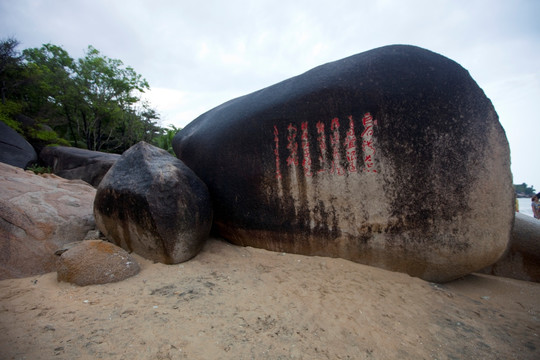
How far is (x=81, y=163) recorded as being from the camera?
30.8 ft

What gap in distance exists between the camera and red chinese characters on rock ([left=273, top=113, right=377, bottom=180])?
2791 mm

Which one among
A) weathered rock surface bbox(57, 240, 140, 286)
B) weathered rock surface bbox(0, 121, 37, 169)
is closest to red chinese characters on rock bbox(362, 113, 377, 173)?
weathered rock surface bbox(57, 240, 140, 286)

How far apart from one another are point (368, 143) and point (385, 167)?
30cm

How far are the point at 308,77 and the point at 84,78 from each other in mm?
15268

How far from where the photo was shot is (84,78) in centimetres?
1392

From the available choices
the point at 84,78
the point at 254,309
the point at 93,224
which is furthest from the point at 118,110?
the point at 254,309

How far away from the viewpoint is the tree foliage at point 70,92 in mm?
12594

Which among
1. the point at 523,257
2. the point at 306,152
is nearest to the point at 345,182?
the point at 306,152

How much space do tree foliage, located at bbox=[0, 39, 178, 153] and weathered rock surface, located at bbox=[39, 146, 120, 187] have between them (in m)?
4.25

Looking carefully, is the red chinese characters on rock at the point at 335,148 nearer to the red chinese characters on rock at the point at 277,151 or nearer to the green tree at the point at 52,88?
the red chinese characters on rock at the point at 277,151

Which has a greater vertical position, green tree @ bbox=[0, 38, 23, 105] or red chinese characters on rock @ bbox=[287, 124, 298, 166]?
green tree @ bbox=[0, 38, 23, 105]

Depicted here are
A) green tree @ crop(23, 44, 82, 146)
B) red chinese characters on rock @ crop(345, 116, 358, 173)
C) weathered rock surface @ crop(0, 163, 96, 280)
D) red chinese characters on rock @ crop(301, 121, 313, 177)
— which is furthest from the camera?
green tree @ crop(23, 44, 82, 146)

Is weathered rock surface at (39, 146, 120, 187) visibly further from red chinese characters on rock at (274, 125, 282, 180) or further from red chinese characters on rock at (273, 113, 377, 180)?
red chinese characters on rock at (273, 113, 377, 180)

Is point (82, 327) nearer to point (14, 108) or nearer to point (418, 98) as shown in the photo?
point (418, 98)
